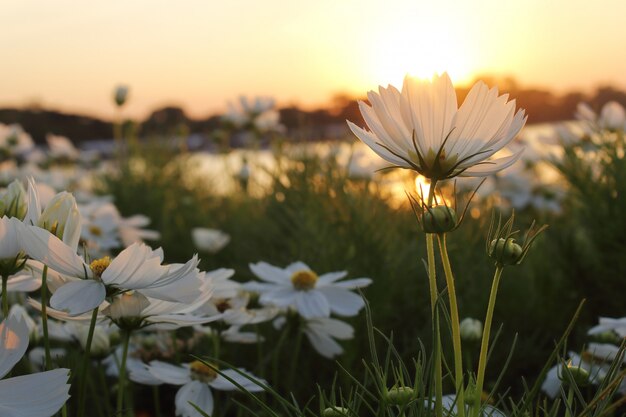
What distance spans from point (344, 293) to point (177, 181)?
1500mm

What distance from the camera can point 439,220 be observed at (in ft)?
1.48

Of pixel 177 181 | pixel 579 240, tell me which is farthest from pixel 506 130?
pixel 177 181

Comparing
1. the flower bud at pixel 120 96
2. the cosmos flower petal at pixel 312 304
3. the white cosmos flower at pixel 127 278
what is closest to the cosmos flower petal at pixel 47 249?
the white cosmos flower at pixel 127 278

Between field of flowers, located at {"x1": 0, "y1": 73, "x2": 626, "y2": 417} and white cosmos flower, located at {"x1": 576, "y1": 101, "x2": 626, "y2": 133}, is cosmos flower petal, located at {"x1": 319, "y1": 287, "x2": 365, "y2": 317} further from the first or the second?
white cosmos flower, located at {"x1": 576, "y1": 101, "x2": 626, "y2": 133}

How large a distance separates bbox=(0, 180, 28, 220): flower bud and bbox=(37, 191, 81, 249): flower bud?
61 mm

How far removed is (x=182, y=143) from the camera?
8.13ft

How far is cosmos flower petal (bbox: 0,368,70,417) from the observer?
448 mm

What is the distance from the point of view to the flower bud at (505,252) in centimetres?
47

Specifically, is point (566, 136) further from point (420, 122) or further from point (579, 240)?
point (420, 122)

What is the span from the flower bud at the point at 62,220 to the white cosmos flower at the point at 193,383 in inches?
6.5

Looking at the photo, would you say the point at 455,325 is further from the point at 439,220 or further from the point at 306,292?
the point at 306,292

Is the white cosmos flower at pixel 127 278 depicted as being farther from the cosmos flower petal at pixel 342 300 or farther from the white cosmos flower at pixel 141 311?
the cosmos flower petal at pixel 342 300

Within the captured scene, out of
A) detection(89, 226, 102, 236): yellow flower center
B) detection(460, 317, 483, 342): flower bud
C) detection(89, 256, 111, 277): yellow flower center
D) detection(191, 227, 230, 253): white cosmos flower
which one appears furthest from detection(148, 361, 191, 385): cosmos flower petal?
detection(191, 227, 230, 253): white cosmos flower

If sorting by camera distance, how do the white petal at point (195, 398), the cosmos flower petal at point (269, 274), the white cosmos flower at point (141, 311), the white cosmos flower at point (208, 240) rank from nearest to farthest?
the white cosmos flower at point (141, 311), the white petal at point (195, 398), the cosmos flower petal at point (269, 274), the white cosmos flower at point (208, 240)
